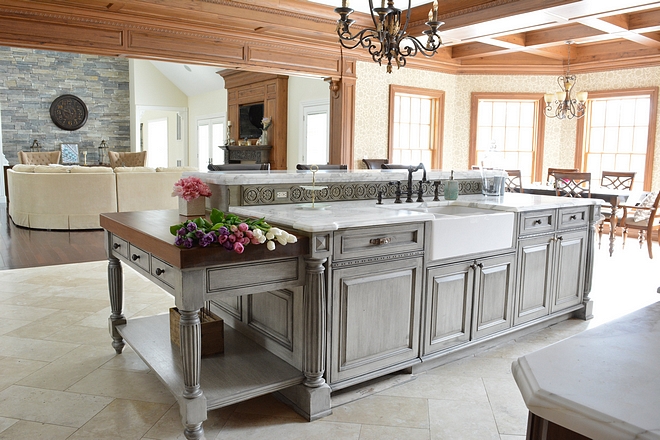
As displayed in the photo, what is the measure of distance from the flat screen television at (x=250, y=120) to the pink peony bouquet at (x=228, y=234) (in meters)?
8.59

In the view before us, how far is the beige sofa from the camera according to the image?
734 centimetres

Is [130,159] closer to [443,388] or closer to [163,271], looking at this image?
[163,271]

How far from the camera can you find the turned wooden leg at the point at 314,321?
2.37 meters

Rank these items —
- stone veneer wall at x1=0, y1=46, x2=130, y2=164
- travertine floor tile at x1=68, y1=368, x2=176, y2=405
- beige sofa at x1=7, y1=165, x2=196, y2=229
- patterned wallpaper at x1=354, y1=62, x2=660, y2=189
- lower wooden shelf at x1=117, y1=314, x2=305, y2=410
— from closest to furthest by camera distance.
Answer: lower wooden shelf at x1=117, y1=314, x2=305, y2=410 < travertine floor tile at x1=68, y1=368, x2=176, y2=405 < beige sofa at x1=7, y1=165, x2=196, y2=229 < patterned wallpaper at x1=354, y1=62, x2=660, y2=189 < stone veneer wall at x1=0, y1=46, x2=130, y2=164

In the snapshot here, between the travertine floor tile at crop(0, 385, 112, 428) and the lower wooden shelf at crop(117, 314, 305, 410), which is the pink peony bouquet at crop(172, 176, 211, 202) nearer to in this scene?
the lower wooden shelf at crop(117, 314, 305, 410)

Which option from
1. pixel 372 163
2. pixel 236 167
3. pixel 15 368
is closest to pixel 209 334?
pixel 15 368

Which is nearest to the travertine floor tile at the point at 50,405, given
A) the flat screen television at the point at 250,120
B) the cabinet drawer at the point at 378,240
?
the cabinet drawer at the point at 378,240

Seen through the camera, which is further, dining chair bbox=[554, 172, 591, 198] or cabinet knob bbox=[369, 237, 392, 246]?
dining chair bbox=[554, 172, 591, 198]

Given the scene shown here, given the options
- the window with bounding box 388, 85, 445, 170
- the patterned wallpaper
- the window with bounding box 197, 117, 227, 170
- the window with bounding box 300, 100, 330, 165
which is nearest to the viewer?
the patterned wallpaper

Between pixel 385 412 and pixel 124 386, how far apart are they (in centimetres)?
135

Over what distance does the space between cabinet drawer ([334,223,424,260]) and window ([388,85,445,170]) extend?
18.5 feet

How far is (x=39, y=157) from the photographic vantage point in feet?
36.7

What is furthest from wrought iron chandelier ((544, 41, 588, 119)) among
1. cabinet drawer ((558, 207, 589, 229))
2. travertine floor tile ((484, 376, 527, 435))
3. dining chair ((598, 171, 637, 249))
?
travertine floor tile ((484, 376, 527, 435))

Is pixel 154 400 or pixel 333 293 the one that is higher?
pixel 333 293
